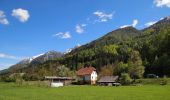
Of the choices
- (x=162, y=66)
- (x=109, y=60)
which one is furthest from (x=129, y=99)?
(x=109, y=60)

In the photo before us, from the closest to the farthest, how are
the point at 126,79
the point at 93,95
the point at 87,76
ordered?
the point at 93,95, the point at 126,79, the point at 87,76

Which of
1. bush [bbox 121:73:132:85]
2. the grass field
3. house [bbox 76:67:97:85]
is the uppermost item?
house [bbox 76:67:97:85]

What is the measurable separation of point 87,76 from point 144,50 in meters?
41.7

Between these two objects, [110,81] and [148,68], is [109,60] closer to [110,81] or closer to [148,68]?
[148,68]

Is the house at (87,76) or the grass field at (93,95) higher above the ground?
the house at (87,76)

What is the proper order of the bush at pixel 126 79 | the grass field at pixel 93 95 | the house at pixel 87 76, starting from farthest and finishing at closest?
the house at pixel 87 76, the bush at pixel 126 79, the grass field at pixel 93 95

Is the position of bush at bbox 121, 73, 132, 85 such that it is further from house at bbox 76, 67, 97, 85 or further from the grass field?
the grass field

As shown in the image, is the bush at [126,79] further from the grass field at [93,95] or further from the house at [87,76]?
the grass field at [93,95]

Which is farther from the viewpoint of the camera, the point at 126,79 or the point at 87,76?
the point at 87,76

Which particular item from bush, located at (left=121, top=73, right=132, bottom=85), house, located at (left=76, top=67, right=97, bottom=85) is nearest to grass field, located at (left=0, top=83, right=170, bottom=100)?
bush, located at (left=121, top=73, right=132, bottom=85)

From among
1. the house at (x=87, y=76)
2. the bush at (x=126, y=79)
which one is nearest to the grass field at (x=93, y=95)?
the bush at (x=126, y=79)

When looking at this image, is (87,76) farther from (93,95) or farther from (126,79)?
(93,95)

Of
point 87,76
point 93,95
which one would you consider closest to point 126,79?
point 87,76

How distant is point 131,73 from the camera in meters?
90.5
